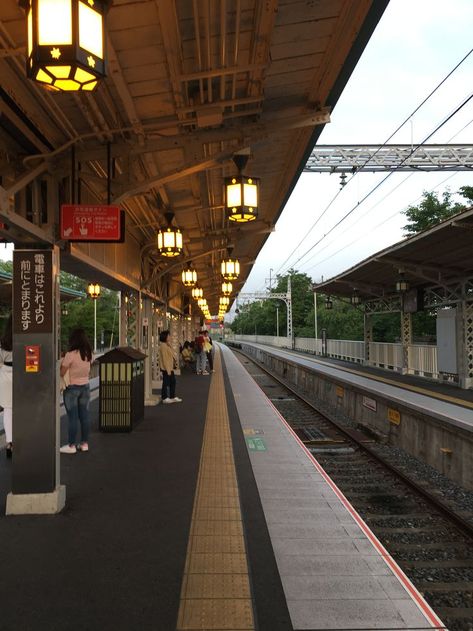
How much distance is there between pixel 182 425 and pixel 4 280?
6680 mm

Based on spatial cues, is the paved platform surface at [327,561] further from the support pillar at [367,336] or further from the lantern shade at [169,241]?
the support pillar at [367,336]

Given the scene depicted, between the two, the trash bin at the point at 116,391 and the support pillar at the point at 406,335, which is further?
the support pillar at the point at 406,335

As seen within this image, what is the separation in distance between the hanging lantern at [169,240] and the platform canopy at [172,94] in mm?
2227

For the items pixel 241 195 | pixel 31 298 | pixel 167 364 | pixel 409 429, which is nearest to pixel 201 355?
pixel 167 364

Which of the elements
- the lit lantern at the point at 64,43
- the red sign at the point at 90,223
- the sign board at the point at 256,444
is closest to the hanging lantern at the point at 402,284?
the sign board at the point at 256,444

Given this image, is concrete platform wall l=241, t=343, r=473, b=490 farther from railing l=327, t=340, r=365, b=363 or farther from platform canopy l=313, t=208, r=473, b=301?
railing l=327, t=340, r=365, b=363

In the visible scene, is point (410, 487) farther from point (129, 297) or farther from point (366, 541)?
point (129, 297)

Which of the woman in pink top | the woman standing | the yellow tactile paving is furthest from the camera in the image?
the woman in pink top

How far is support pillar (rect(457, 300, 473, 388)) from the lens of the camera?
1395 centimetres

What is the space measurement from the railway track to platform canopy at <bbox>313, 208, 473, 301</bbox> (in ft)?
16.5

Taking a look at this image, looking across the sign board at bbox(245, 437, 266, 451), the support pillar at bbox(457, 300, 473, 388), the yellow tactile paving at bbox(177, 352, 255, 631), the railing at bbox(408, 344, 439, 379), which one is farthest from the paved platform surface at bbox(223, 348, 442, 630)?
the railing at bbox(408, 344, 439, 379)

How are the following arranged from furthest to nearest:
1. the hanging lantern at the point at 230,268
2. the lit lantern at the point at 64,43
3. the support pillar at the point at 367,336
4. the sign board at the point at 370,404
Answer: the support pillar at the point at 367,336 → the hanging lantern at the point at 230,268 → the sign board at the point at 370,404 → the lit lantern at the point at 64,43

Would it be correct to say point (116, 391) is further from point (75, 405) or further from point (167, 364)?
point (167, 364)

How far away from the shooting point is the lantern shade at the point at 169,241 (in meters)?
8.84
